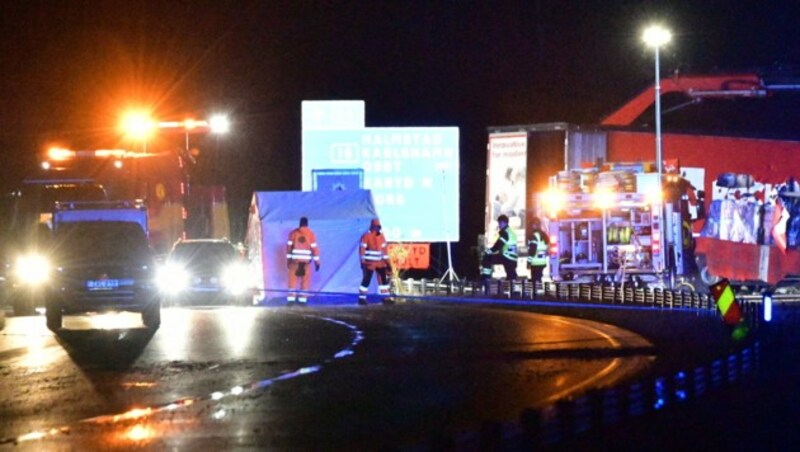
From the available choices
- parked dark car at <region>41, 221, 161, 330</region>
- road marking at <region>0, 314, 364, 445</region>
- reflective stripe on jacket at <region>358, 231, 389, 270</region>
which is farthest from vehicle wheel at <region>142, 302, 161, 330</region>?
reflective stripe on jacket at <region>358, 231, 389, 270</region>

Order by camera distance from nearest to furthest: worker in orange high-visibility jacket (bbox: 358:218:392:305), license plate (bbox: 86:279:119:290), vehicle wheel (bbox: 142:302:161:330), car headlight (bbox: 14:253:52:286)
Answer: license plate (bbox: 86:279:119:290) → vehicle wheel (bbox: 142:302:161:330) → car headlight (bbox: 14:253:52:286) → worker in orange high-visibility jacket (bbox: 358:218:392:305)

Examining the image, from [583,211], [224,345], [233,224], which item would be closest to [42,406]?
[224,345]

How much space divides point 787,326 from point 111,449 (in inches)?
378

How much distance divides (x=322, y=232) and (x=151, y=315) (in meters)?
9.60

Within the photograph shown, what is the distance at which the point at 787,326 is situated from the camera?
1634 cm

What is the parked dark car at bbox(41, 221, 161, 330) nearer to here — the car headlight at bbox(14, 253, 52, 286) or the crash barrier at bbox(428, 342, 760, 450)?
the car headlight at bbox(14, 253, 52, 286)

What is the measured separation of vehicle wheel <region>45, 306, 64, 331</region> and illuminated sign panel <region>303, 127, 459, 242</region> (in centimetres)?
1828

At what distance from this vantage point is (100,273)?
749 inches

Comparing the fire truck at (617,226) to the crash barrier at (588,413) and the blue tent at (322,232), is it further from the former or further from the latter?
the crash barrier at (588,413)

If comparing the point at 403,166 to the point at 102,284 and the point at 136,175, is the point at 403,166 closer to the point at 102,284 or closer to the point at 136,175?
the point at 136,175

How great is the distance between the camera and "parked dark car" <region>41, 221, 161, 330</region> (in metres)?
19.0

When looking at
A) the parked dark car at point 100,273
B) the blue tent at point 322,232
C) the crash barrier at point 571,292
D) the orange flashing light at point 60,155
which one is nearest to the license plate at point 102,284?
the parked dark car at point 100,273

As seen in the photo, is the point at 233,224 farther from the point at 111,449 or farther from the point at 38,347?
the point at 111,449

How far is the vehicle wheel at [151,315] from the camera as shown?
19.3 m
